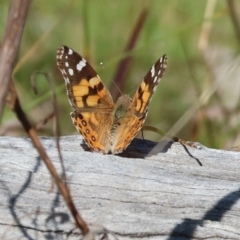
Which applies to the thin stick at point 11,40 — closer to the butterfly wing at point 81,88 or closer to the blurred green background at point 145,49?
the butterfly wing at point 81,88

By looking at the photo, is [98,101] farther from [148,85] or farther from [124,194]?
[124,194]

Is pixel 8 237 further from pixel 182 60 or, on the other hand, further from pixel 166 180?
pixel 182 60

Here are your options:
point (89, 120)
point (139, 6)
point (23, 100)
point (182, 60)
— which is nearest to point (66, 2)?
point (139, 6)

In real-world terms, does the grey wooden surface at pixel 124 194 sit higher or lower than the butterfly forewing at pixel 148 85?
lower

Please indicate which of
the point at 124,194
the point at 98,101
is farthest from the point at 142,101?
the point at 124,194

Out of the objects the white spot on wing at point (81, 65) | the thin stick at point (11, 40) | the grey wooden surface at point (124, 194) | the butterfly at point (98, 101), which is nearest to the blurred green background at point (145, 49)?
the butterfly at point (98, 101)

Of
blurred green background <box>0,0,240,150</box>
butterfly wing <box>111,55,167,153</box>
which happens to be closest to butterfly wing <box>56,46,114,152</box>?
butterfly wing <box>111,55,167,153</box>

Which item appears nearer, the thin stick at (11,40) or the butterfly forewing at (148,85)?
the thin stick at (11,40)
